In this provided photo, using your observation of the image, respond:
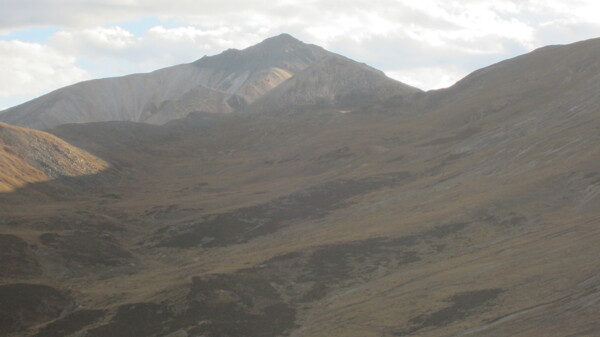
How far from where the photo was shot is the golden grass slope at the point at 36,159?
136 m

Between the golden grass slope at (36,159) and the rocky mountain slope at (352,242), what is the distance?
4.11 metres

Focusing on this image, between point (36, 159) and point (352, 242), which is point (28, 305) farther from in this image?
point (36, 159)

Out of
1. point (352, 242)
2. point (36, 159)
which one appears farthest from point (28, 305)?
point (36, 159)

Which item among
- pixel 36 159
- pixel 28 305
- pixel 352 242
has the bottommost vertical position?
pixel 352 242

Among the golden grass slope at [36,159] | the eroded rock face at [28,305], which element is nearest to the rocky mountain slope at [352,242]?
the eroded rock face at [28,305]

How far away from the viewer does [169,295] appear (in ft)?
235

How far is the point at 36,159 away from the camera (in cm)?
14838

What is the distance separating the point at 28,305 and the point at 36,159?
84698mm

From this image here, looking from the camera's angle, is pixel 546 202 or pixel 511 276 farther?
pixel 546 202

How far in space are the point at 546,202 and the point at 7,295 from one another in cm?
6842

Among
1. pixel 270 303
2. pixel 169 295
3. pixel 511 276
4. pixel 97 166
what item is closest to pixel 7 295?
pixel 169 295

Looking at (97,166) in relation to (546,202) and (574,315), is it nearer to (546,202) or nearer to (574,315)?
(546,202)

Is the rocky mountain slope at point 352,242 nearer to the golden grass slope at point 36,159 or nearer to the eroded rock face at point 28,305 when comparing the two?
the eroded rock face at point 28,305

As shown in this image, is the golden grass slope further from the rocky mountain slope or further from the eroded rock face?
the eroded rock face
